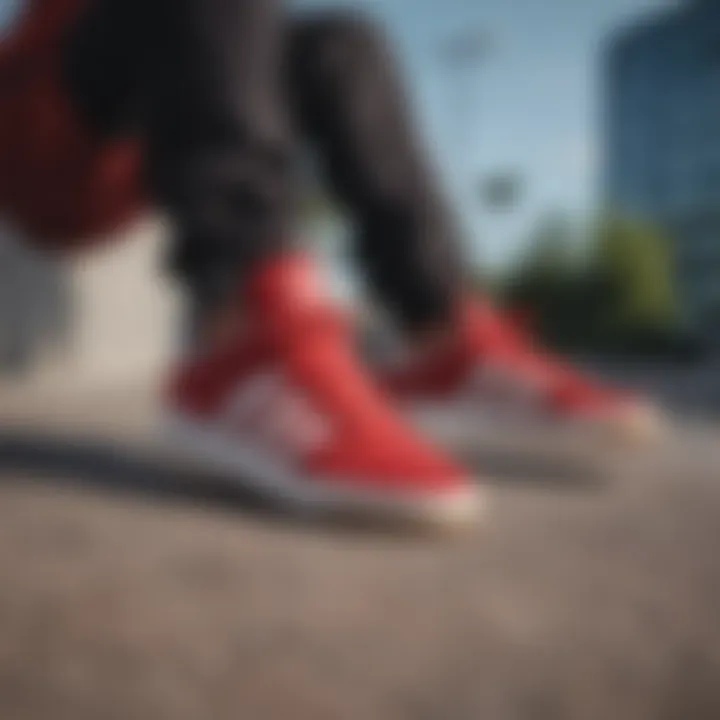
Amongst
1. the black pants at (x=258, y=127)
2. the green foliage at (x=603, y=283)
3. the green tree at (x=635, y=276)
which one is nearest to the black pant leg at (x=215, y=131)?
the black pants at (x=258, y=127)

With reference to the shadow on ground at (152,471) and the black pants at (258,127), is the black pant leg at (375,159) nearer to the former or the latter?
the black pants at (258,127)

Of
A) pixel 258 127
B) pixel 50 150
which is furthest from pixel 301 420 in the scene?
pixel 50 150

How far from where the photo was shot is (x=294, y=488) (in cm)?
43

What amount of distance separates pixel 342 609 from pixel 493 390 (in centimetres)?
31

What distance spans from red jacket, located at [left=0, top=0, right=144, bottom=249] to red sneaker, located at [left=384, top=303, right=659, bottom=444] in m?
0.20

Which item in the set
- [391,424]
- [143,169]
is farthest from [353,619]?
[143,169]

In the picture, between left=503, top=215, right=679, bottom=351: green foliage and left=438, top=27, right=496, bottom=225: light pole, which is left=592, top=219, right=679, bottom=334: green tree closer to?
left=503, top=215, right=679, bottom=351: green foliage

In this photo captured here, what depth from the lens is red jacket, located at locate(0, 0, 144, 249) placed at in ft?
1.82

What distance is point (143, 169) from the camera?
0.49 metres

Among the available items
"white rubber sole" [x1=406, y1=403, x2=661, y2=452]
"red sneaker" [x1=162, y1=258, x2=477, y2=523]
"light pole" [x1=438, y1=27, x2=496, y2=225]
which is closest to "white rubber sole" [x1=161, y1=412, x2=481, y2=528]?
"red sneaker" [x1=162, y1=258, x2=477, y2=523]

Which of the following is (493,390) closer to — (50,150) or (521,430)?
(521,430)

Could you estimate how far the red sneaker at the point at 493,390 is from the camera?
23.3 inches

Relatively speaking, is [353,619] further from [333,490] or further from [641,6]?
[641,6]

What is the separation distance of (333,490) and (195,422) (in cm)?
11
